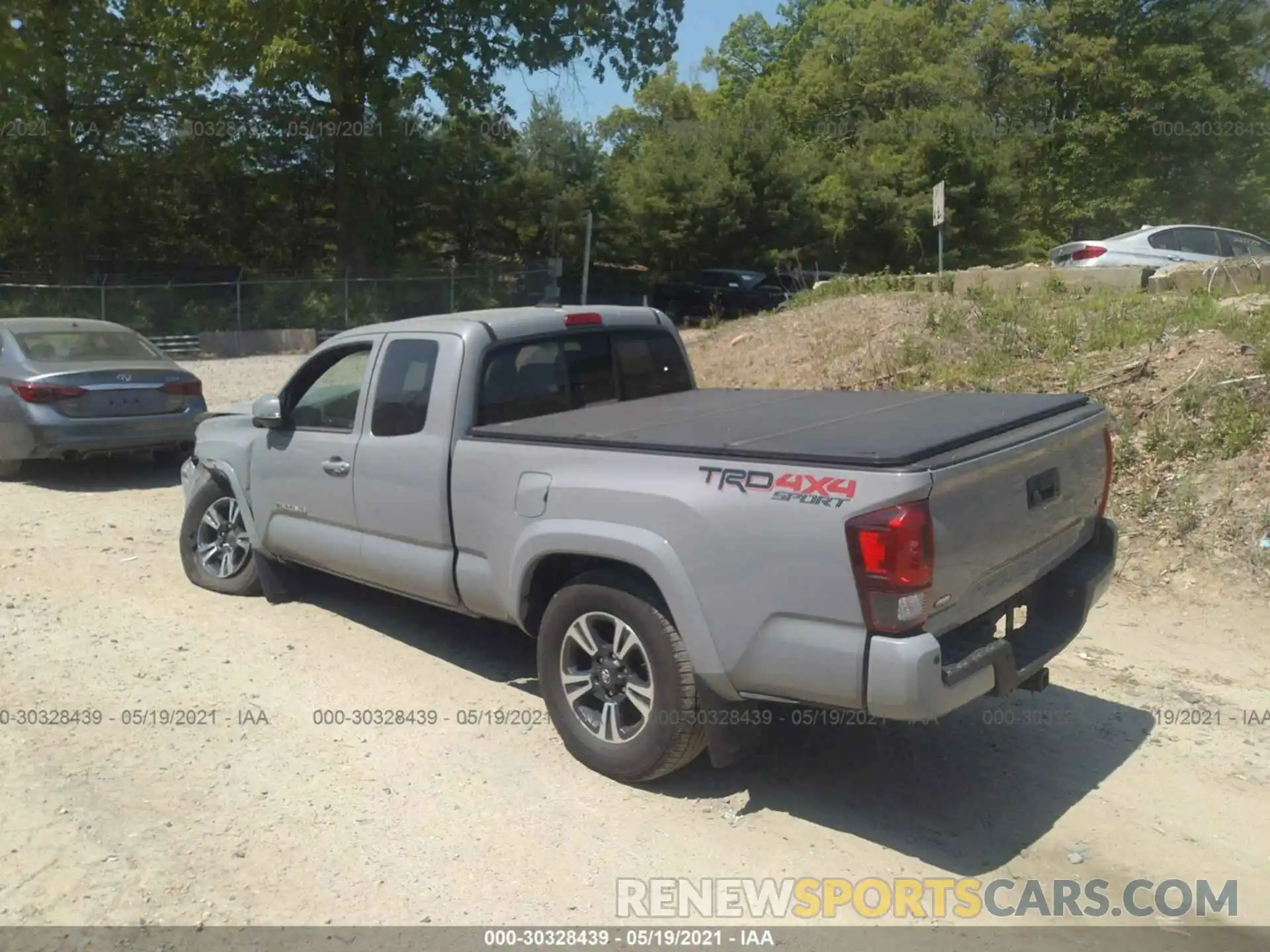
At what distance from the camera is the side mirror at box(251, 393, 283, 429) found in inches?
254

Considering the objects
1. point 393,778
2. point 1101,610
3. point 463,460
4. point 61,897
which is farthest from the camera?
point 1101,610

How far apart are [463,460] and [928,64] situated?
1558 inches

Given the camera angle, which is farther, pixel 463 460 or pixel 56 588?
pixel 56 588

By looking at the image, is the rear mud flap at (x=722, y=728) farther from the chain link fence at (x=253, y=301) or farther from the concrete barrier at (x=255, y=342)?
the chain link fence at (x=253, y=301)

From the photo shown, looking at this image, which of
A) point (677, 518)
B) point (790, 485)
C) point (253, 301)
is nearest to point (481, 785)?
point (677, 518)

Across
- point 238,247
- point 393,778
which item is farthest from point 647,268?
point 393,778

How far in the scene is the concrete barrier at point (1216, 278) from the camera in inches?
482

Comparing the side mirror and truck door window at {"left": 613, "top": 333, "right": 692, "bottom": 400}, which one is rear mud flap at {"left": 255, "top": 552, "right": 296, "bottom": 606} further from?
truck door window at {"left": 613, "top": 333, "right": 692, "bottom": 400}

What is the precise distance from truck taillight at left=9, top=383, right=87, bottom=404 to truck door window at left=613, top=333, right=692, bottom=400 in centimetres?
602

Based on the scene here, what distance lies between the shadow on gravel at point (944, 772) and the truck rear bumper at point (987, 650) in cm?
59

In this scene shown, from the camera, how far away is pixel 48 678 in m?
5.89

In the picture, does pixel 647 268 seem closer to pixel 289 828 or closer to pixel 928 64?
pixel 928 64

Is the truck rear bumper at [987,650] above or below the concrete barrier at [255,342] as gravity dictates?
below

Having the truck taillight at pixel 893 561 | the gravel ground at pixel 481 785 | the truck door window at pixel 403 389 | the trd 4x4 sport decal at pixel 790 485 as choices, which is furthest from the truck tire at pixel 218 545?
the truck taillight at pixel 893 561
